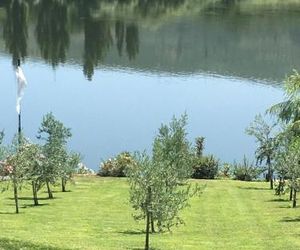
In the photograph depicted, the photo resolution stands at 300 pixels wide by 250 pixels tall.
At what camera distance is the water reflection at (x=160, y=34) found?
100m

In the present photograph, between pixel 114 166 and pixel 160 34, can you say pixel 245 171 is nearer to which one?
→ pixel 114 166

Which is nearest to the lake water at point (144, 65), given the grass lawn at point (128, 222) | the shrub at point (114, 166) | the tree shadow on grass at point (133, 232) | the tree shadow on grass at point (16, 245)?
the shrub at point (114, 166)

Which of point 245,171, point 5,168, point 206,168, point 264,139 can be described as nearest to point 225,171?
point 245,171

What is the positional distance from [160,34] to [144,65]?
27.7 m

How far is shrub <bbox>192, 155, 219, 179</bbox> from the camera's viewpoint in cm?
4534

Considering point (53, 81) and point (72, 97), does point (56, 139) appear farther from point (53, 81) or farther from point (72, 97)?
point (53, 81)

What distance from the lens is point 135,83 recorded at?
81812 mm

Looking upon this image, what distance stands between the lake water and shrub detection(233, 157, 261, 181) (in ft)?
7.23

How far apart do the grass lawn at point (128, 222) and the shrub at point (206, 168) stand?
22.4ft

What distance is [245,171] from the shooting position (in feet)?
152

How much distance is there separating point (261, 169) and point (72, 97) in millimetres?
29535

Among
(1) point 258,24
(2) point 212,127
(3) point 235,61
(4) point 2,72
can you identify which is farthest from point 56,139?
(1) point 258,24

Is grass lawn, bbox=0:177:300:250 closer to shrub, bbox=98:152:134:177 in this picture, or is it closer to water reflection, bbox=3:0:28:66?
shrub, bbox=98:152:134:177

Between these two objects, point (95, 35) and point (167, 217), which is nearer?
point (167, 217)
